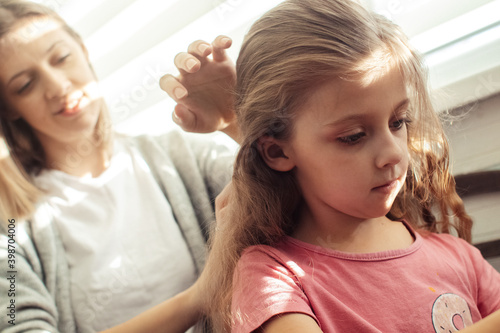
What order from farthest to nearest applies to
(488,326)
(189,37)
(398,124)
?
1. (189,37)
2. (398,124)
3. (488,326)

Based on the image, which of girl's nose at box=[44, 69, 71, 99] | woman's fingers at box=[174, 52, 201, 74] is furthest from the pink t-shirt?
girl's nose at box=[44, 69, 71, 99]

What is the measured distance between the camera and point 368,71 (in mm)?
607

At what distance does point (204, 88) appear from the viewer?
Result: 33.7 inches

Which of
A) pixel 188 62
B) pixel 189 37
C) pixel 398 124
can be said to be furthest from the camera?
pixel 189 37

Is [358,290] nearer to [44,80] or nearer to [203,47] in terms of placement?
[203,47]

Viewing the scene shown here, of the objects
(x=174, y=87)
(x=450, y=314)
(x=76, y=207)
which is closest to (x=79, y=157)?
(x=76, y=207)

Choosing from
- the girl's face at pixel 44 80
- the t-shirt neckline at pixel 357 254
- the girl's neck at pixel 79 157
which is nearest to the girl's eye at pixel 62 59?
the girl's face at pixel 44 80

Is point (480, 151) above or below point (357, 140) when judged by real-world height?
below

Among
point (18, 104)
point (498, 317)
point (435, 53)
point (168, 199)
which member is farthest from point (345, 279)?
point (18, 104)

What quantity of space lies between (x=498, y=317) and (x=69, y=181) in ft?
2.31

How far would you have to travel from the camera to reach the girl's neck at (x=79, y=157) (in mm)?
822

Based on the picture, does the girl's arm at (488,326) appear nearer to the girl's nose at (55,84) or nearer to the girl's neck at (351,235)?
the girl's neck at (351,235)

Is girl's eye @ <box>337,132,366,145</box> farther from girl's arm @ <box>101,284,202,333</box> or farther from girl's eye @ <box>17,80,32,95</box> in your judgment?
girl's eye @ <box>17,80,32,95</box>

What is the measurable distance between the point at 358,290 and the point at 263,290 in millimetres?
143
